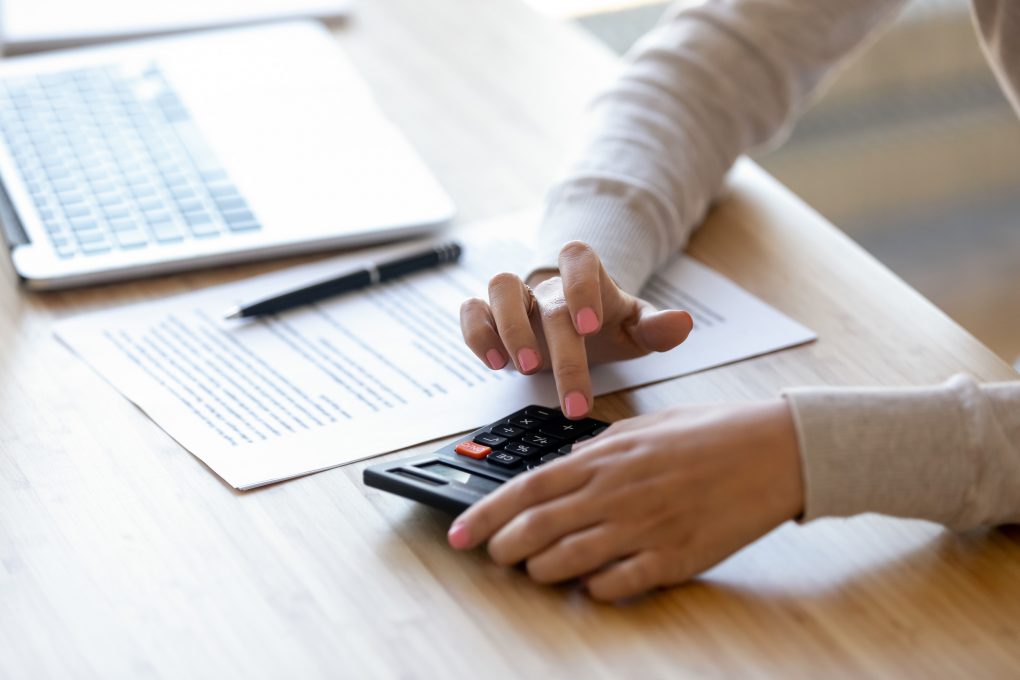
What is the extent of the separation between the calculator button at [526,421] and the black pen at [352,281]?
9.4 inches

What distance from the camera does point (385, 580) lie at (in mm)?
623

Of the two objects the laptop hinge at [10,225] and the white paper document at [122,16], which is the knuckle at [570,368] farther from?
the white paper document at [122,16]

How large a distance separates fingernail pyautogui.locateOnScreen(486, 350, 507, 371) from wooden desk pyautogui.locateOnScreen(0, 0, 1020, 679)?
0.23 feet

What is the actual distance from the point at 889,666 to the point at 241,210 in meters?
0.63

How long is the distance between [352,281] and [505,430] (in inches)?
9.9

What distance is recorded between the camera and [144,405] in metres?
0.77

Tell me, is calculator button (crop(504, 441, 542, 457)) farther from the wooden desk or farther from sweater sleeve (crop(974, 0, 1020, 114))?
sweater sleeve (crop(974, 0, 1020, 114))

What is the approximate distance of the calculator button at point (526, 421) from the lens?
721 mm

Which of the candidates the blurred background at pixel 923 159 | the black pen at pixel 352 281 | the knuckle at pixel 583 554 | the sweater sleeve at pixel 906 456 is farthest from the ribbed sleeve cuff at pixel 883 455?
the blurred background at pixel 923 159

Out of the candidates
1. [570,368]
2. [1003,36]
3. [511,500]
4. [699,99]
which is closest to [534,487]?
[511,500]

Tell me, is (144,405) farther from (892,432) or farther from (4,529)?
(892,432)

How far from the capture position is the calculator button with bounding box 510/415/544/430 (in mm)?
721

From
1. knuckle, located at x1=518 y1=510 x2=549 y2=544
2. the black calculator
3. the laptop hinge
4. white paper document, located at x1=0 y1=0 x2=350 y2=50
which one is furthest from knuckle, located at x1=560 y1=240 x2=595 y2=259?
white paper document, located at x1=0 y1=0 x2=350 y2=50

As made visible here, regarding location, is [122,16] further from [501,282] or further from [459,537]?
[459,537]
